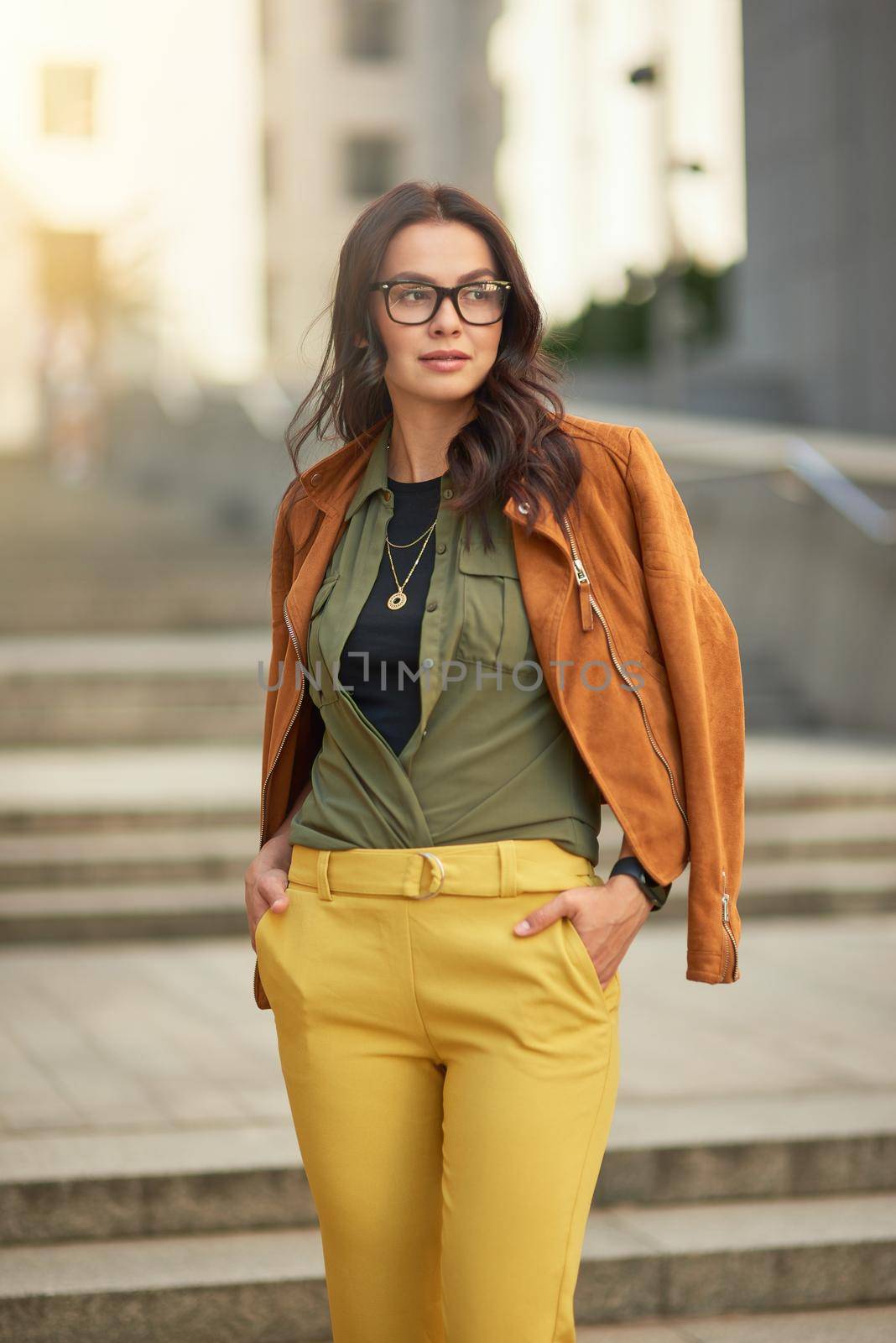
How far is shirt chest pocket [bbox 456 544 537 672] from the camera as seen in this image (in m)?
2.44

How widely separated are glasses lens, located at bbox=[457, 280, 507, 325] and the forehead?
3cm

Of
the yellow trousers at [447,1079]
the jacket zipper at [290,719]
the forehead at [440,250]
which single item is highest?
the forehead at [440,250]

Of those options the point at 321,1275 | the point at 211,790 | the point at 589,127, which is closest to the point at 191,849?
the point at 211,790

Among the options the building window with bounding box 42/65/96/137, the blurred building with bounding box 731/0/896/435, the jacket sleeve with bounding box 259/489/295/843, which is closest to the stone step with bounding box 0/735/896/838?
the jacket sleeve with bounding box 259/489/295/843

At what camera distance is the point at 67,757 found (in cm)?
913

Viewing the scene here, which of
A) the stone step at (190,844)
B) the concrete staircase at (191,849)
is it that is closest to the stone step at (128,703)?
the concrete staircase at (191,849)

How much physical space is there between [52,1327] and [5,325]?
3267 cm

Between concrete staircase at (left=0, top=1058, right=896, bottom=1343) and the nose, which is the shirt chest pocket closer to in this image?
the nose

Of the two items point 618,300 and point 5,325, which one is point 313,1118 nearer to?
point 618,300

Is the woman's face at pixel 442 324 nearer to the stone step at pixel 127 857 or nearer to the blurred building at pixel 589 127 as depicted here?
the stone step at pixel 127 857

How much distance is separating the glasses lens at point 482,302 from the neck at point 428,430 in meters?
0.14

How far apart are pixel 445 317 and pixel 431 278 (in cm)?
7

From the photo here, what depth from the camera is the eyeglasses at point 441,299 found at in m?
2.49

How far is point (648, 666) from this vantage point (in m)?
2.49
